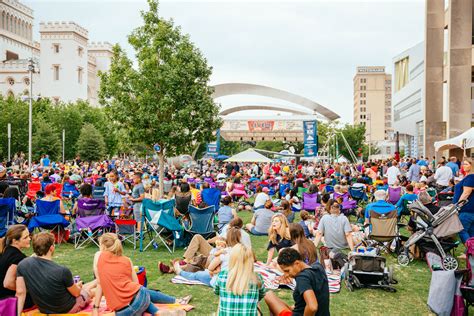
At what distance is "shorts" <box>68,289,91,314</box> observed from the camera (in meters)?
5.73

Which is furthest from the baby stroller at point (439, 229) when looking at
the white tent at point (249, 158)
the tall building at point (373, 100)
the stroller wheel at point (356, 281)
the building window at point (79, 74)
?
the tall building at point (373, 100)

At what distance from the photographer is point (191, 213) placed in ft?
34.7

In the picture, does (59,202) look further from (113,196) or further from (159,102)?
(159,102)

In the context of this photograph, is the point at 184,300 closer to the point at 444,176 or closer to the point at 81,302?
the point at 81,302

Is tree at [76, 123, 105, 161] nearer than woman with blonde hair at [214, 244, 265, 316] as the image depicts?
No

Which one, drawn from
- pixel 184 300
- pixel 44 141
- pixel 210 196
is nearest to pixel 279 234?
pixel 184 300

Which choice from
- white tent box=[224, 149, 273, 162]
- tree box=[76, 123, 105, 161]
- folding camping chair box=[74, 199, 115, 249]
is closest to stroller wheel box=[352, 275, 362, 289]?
folding camping chair box=[74, 199, 115, 249]

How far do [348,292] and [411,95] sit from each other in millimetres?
64297

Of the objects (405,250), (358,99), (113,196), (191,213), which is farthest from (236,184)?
(358,99)

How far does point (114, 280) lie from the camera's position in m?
5.50

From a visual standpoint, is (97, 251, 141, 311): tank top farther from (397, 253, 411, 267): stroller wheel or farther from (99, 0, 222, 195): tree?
(99, 0, 222, 195): tree

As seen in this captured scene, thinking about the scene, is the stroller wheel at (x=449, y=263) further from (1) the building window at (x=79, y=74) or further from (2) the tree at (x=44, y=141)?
(1) the building window at (x=79, y=74)

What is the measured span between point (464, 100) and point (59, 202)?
75.4ft

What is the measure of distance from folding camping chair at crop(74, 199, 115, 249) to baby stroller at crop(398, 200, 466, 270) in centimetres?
595
